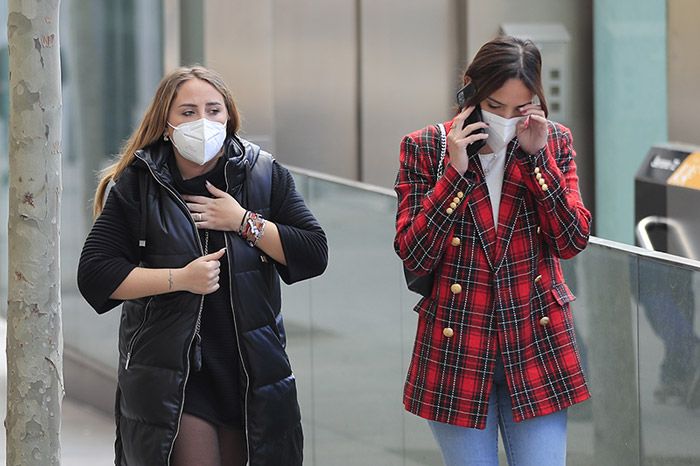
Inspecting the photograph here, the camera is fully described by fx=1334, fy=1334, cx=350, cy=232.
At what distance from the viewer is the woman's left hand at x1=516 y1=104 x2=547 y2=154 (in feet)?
11.0

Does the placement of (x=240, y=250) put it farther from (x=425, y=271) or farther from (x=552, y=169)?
(x=552, y=169)

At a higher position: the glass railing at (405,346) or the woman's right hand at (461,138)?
the woman's right hand at (461,138)

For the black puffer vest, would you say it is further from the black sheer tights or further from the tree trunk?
the tree trunk

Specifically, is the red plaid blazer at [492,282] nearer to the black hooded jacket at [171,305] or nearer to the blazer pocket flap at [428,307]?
the blazer pocket flap at [428,307]

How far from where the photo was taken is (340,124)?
26.9 feet

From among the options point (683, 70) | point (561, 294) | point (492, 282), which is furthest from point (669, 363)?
point (683, 70)

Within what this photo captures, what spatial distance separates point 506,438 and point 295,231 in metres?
0.78

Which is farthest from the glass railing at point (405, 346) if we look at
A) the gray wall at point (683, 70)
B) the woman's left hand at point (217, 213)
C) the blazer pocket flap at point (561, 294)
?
the gray wall at point (683, 70)

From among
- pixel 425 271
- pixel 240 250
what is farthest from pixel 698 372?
pixel 240 250

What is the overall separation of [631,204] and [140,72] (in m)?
3.27

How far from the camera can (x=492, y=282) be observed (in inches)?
135

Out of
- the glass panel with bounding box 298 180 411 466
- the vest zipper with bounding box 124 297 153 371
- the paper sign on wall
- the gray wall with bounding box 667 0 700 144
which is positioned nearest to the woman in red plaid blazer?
the vest zipper with bounding box 124 297 153 371

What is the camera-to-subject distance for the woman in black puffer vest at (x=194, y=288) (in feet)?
11.3

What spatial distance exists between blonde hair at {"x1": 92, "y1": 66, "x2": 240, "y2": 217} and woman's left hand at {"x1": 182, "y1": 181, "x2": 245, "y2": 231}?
0.23 meters
